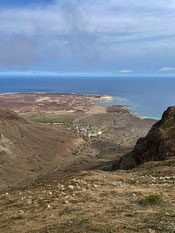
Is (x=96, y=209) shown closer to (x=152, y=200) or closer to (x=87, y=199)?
(x=87, y=199)

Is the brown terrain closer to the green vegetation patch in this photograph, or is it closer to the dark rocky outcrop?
the green vegetation patch

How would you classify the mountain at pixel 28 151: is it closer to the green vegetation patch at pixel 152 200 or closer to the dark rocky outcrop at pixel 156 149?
the dark rocky outcrop at pixel 156 149

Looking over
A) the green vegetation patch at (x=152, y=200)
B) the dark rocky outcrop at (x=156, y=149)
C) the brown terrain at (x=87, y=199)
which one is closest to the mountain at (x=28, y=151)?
the brown terrain at (x=87, y=199)

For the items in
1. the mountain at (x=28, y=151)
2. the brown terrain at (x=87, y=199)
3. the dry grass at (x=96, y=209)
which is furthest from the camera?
the mountain at (x=28, y=151)

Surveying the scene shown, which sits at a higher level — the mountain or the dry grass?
the dry grass

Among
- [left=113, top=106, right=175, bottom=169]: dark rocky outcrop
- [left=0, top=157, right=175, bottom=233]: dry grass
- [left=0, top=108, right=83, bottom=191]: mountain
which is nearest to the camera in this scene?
[left=0, top=157, right=175, bottom=233]: dry grass

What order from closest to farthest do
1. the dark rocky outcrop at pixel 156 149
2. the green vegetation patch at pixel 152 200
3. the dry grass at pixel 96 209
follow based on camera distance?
the dry grass at pixel 96 209, the green vegetation patch at pixel 152 200, the dark rocky outcrop at pixel 156 149

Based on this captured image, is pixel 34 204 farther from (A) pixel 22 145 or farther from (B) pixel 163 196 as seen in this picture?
(A) pixel 22 145

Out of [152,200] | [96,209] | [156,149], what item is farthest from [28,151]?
[152,200]

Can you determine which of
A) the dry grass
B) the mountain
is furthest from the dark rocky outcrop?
the mountain

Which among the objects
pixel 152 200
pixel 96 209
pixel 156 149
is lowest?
pixel 156 149
